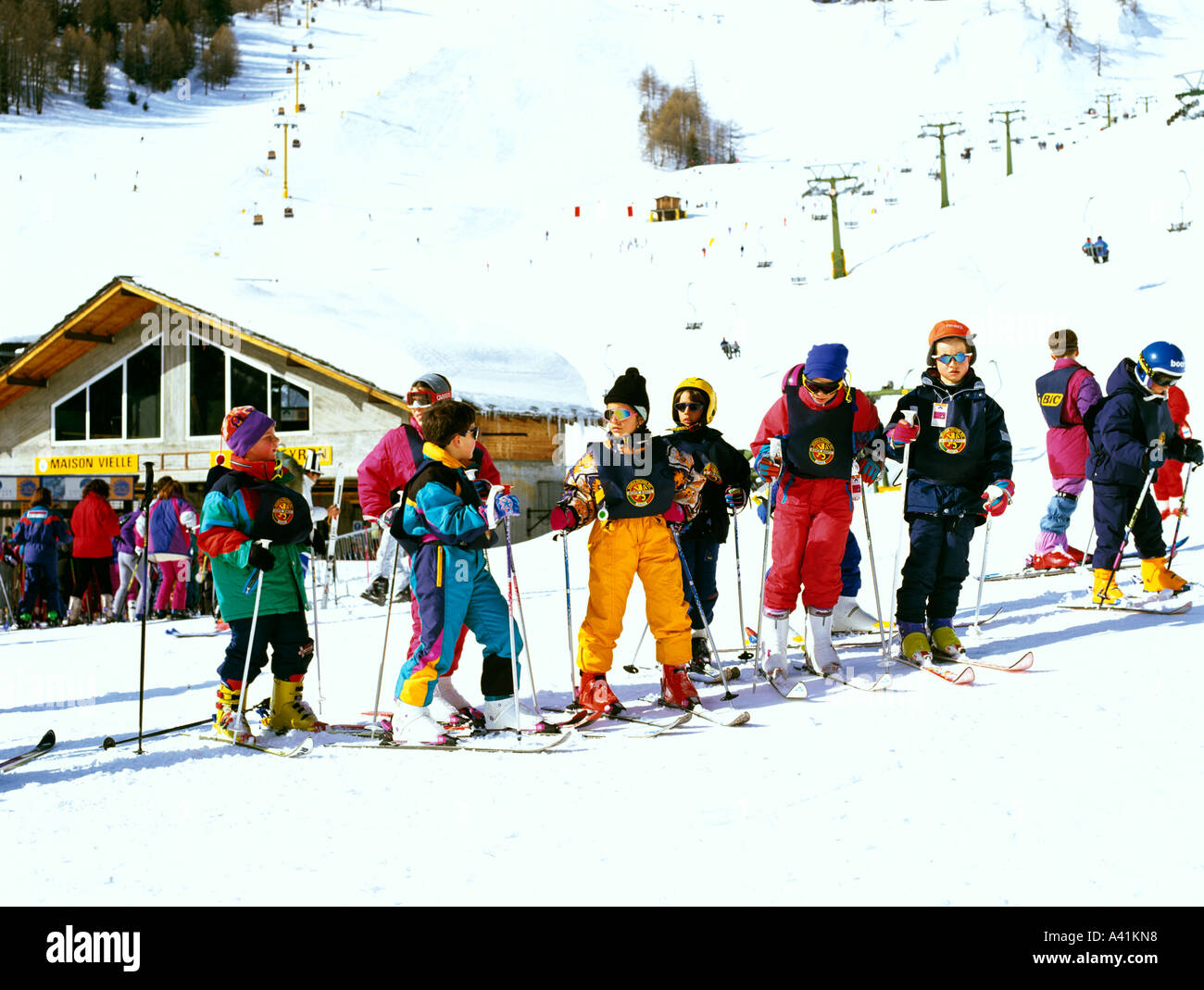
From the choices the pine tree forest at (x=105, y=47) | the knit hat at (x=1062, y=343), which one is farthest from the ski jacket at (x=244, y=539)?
the pine tree forest at (x=105, y=47)

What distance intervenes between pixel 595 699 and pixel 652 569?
0.69 m

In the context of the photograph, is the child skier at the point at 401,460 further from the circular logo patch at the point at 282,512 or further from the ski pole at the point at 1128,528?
the ski pole at the point at 1128,528

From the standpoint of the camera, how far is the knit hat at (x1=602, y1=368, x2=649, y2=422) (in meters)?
5.34

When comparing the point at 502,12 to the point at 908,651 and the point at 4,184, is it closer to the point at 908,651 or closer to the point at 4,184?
the point at 4,184

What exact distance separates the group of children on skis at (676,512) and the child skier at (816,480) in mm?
11

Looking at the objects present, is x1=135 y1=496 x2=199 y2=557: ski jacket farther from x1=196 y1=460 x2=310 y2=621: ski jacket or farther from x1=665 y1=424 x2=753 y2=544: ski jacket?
x1=665 y1=424 x2=753 y2=544: ski jacket

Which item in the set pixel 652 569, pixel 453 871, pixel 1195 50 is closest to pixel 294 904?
pixel 453 871

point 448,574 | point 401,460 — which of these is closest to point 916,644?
point 448,574

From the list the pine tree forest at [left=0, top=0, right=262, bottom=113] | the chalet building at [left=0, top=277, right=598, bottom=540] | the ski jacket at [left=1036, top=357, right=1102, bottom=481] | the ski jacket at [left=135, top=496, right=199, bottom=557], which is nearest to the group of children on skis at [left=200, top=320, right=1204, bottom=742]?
the ski jacket at [left=1036, top=357, right=1102, bottom=481]

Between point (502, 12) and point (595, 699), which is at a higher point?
point (502, 12)

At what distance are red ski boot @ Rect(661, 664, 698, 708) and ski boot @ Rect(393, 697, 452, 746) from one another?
116 centimetres

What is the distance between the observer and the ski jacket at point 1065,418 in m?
8.50

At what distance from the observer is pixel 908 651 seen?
5828 millimetres

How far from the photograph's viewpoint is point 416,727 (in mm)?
4812
